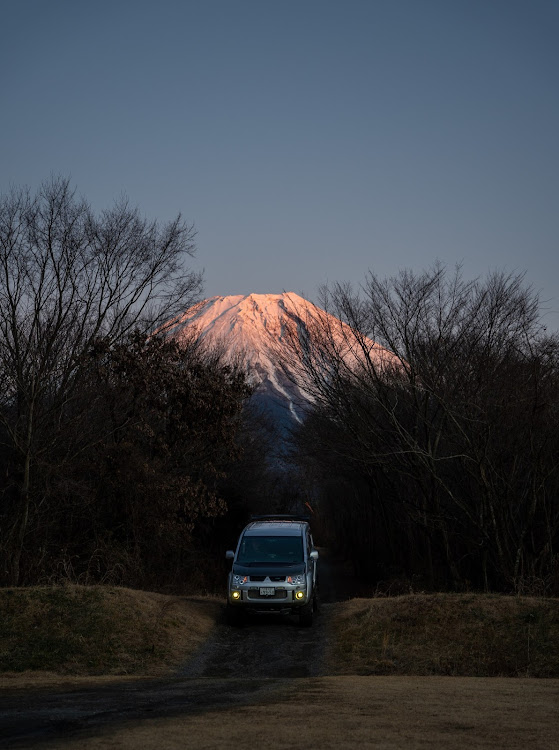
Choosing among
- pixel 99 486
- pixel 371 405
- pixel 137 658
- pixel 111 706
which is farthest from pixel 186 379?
pixel 111 706

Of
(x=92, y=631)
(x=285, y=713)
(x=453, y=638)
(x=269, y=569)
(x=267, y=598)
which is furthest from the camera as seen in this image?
(x=269, y=569)

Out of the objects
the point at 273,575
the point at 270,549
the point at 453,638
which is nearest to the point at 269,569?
the point at 273,575

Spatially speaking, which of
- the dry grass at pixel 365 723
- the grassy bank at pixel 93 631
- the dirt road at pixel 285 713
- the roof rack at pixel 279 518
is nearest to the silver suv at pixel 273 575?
the grassy bank at pixel 93 631

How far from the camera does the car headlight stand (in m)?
16.6

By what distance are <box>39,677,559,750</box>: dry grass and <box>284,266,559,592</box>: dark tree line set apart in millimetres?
11453

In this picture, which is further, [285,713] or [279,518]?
[279,518]

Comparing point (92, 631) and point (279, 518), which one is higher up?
point (279, 518)

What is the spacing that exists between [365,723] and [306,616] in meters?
9.71

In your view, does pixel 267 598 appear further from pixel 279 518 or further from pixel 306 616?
pixel 279 518

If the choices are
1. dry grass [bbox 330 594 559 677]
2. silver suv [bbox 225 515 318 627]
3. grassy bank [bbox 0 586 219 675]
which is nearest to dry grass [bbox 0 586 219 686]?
grassy bank [bbox 0 586 219 675]

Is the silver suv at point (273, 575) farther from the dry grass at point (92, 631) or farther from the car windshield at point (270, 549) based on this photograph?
Answer: the dry grass at point (92, 631)

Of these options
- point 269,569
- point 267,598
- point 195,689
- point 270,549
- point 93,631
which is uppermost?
point 270,549

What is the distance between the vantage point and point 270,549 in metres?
17.8

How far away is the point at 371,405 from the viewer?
26609 mm
